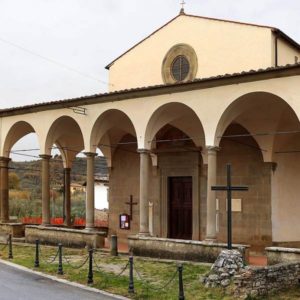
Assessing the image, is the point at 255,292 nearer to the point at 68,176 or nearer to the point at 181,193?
the point at 181,193

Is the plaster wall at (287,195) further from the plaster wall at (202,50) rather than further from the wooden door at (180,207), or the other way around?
the wooden door at (180,207)

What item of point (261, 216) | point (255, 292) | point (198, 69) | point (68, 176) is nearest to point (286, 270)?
point (255, 292)

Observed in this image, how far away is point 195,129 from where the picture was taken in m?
18.4

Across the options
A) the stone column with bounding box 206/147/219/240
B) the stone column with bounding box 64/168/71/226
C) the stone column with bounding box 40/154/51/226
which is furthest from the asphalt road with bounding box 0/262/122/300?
the stone column with bounding box 64/168/71/226

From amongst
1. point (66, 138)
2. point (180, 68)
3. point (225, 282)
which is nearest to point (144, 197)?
point (180, 68)

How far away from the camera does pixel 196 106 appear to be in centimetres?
1496

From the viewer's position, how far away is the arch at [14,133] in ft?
68.2

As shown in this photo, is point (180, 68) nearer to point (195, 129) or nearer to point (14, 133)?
point (195, 129)

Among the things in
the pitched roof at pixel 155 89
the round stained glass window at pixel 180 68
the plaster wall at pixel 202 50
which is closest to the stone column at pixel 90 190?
the pitched roof at pixel 155 89

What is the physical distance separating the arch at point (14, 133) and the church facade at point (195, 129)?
0.05 meters

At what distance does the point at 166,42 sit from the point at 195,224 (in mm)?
6599

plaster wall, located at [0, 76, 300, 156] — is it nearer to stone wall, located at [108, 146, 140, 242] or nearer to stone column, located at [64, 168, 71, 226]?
stone wall, located at [108, 146, 140, 242]

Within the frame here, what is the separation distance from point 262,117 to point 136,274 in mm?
6582

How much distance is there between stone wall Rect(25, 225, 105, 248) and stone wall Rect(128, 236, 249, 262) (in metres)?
1.62
